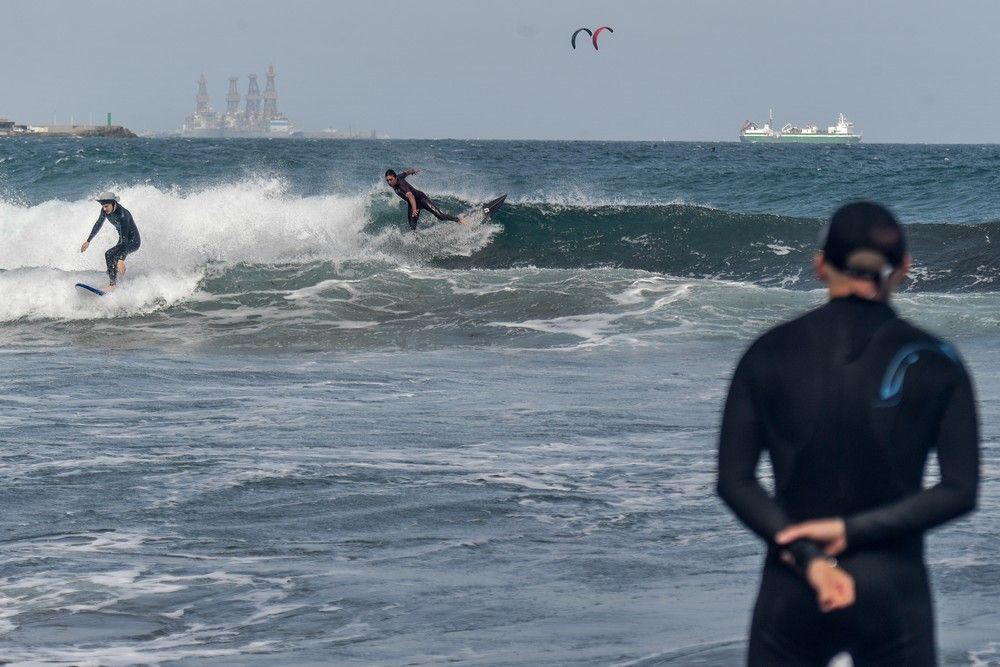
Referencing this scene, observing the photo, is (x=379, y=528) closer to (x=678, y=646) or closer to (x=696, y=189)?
(x=678, y=646)

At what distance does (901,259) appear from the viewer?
278 cm

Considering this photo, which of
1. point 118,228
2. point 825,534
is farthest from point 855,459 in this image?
point 118,228

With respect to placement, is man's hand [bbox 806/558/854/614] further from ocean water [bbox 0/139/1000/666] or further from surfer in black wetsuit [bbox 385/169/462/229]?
surfer in black wetsuit [bbox 385/169/462/229]

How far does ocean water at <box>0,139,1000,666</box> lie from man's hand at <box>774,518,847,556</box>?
2.37 metres

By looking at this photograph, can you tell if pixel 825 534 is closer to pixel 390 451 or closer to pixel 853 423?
pixel 853 423

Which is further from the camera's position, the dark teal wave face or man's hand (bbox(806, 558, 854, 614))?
the dark teal wave face

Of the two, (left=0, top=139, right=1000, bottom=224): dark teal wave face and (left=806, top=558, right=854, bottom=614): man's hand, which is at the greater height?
(left=0, top=139, right=1000, bottom=224): dark teal wave face

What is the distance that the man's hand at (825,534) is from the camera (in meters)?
2.68

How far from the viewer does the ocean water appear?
5.57 meters

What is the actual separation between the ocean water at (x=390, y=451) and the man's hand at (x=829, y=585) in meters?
2.37

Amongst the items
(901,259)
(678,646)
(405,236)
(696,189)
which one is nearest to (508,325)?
(405,236)

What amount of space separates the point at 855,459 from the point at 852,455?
1 centimetres

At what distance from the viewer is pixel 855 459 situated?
8.94 feet

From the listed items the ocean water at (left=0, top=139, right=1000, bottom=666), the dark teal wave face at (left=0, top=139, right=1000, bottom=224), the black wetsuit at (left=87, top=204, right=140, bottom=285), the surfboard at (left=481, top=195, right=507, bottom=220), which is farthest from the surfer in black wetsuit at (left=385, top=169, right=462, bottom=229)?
the dark teal wave face at (left=0, top=139, right=1000, bottom=224)
